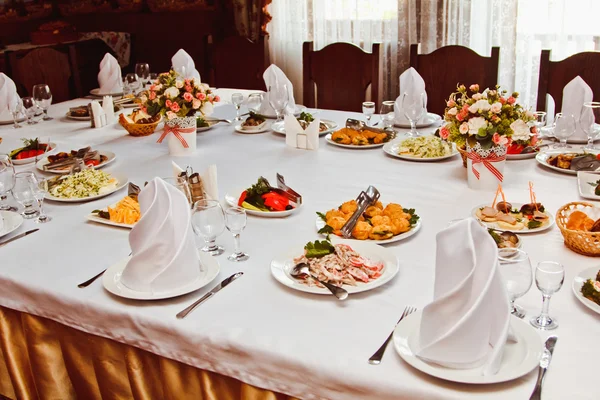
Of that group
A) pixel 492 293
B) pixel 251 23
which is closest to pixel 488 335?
pixel 492 293

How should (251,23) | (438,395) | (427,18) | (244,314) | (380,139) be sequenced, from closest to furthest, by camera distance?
(438,395)
(244,314)
(380,139)
(427,18)
(251,23)

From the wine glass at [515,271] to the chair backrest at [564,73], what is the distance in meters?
1.87

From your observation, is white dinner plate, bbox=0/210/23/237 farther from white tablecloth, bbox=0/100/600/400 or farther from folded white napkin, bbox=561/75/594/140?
folded white napkin, bbox=561/75/594/140

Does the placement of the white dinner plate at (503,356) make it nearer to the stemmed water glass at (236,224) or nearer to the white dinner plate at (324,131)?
the stemmed water glass at (236,224)

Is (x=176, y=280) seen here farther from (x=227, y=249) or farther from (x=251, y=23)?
(x=251, y=23)

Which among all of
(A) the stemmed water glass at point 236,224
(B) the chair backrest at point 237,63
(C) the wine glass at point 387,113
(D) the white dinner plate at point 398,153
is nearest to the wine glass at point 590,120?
(D) the white dinner plate at point 398,153

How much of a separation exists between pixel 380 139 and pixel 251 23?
3.04m

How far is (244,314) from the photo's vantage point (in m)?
1.32

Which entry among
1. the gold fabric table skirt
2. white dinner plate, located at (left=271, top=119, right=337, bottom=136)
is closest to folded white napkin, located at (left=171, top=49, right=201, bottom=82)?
white dinner plate, located at (left=271, top=119, right=337, bottom=136)

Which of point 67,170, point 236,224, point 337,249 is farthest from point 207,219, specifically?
point 67,170

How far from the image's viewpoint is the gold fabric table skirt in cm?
139

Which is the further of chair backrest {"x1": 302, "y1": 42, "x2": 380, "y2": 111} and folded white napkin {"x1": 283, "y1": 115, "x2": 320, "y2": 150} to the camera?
chair backrest {"x1": 302, "y1": 42, "x2": 380, "y2": 111}

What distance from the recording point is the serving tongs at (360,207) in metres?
1.62

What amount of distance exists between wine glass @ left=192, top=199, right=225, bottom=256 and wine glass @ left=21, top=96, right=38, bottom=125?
6.25 feet
